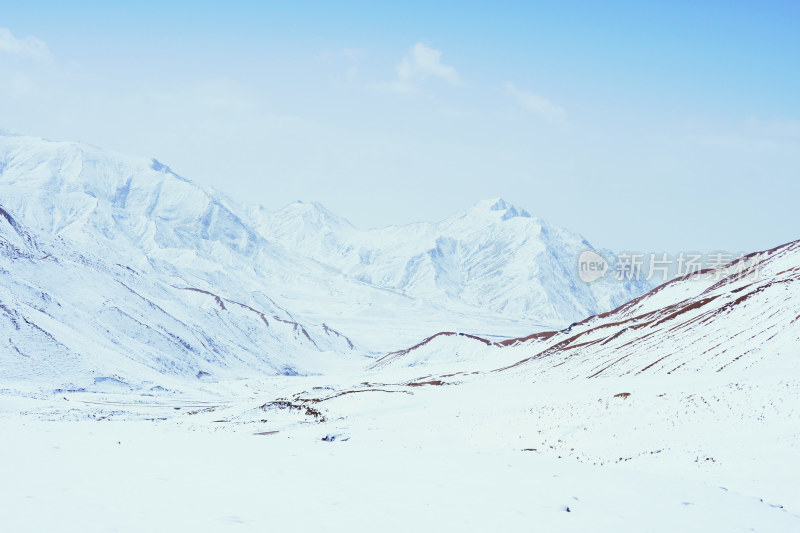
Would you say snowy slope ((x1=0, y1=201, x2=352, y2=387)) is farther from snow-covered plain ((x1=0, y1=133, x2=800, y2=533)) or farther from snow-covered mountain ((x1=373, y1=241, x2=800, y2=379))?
snow-covered mountain ((x1=373, y1=241, x2=800, y2=379))

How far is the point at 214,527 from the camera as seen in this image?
9.74 metres

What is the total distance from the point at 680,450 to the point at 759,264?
84.3 metres

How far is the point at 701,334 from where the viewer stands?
55.3 meters

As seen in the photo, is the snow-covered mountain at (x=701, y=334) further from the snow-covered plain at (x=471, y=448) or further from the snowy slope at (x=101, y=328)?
the snowy slope at (x=101, y=328)

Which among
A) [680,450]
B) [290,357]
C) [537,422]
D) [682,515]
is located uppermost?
[682,515]

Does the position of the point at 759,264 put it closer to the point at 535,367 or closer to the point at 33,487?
the point at 535,367

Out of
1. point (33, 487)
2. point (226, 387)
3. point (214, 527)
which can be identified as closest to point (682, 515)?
point (214, 527)

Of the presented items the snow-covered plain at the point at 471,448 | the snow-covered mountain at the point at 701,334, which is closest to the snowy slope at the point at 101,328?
the snow-covered plain at the point at 471,448

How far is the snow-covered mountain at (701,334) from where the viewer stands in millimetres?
45562

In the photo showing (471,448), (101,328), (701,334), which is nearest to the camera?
(471,448)

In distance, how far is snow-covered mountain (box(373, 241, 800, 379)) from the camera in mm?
45562

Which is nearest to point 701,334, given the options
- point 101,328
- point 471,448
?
point 471,448

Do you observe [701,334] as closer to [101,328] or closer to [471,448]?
[471,448]

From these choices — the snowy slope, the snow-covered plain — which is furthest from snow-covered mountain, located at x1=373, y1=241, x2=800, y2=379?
the snowy slope
